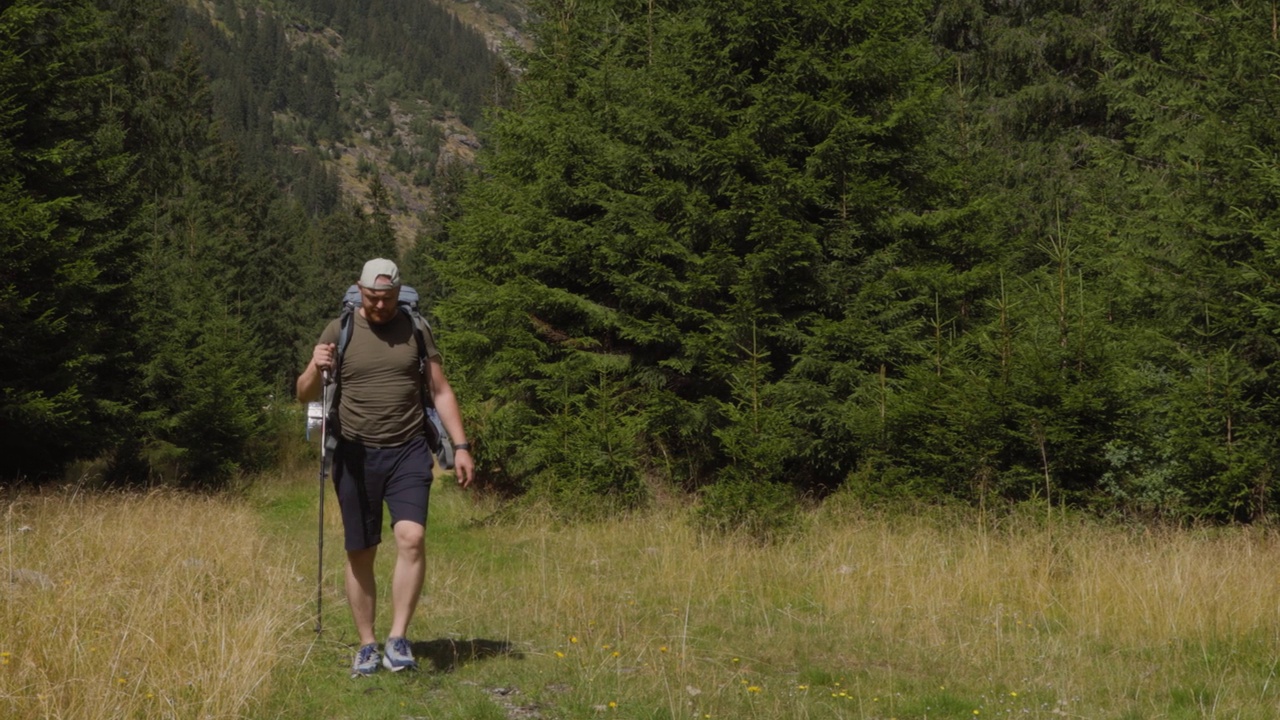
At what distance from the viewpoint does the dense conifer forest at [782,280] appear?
33.3ft

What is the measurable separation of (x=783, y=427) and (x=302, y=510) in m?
11.7

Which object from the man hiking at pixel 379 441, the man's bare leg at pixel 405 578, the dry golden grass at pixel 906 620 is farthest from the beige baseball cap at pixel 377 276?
the dry golden grass at pixel 906 620

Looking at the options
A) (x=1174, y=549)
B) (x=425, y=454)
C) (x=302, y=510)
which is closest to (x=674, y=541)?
(x=1174, y=549)

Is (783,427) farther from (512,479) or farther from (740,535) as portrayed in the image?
(512,479)

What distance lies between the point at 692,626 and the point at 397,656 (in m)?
2.24

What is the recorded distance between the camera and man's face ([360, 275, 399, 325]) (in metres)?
5.51

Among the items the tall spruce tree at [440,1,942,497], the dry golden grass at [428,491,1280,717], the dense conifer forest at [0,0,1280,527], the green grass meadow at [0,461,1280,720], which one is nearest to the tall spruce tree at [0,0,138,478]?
the dense conifer forest at [0,0,1280,527]

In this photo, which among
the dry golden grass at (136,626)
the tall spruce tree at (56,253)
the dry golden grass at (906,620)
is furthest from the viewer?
the tall spruce tree at (56,253)

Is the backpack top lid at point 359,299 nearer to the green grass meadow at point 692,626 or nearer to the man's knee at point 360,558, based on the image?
the man's knee at point 360,558

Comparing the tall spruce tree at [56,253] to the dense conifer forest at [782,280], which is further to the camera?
the tall spruce tree at [56,253]

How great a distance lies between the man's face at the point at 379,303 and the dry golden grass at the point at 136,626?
1.64 meters

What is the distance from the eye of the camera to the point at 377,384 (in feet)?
18.5

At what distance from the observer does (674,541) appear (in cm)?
1043

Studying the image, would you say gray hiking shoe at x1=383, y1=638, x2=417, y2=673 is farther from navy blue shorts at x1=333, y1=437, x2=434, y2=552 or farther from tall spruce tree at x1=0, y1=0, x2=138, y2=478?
tall spruce tree at x1=0, y1=0, x2=138, y2=478
